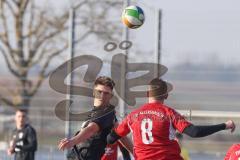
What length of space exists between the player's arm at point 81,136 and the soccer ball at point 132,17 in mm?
3471

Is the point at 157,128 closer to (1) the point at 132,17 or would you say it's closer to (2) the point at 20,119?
(1) the point at 132,17

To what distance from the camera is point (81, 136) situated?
28.7ft

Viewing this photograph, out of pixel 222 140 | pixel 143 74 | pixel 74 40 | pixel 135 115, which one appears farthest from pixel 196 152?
pixel 135 115

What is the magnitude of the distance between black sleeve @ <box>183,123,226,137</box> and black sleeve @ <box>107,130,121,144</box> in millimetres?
934

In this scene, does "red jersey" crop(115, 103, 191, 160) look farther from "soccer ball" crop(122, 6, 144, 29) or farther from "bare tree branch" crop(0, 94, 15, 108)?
"bare tree branch" crop(0, 94, 15, 108)

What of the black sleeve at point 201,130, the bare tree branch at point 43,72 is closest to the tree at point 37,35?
the bare tree branch at point 43,72

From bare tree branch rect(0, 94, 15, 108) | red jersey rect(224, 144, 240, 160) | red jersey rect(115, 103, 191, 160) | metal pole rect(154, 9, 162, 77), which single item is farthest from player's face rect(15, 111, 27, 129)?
red jersey rect(224, 144, 240, 160)

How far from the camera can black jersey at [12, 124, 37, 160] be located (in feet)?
47.1

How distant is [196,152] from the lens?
1588 centimetres

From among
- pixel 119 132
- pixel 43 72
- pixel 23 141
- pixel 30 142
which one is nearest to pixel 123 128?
pixel 119 132

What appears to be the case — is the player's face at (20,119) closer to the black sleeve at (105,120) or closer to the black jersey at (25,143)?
the black jersey at (25,143)

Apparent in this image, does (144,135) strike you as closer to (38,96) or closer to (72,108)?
(72,108)

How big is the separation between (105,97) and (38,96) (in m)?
7.80

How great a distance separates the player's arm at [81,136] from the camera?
336 inches
